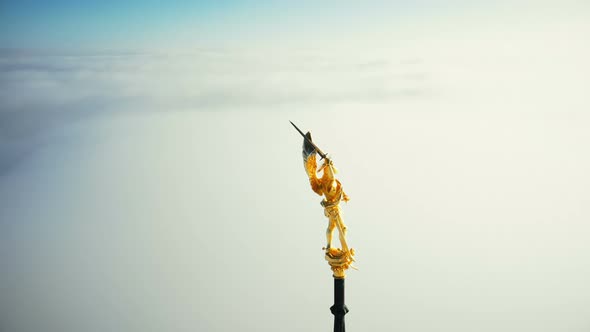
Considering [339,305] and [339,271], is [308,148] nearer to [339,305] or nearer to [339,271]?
[339,271]

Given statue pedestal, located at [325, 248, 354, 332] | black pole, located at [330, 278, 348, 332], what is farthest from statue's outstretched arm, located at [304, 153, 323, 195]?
black pole, located at [330, 278, 348, 332]

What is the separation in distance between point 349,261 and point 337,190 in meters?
0.82

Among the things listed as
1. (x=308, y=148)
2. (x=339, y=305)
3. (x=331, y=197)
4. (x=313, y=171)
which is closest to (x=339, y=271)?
(x=339, y=305)

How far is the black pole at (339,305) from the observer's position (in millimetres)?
5492

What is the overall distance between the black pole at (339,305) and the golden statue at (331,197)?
0.09 m

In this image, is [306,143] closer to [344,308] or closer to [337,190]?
[337,190]

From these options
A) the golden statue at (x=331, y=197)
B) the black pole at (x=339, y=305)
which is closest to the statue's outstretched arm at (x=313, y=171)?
the golden statue at (x=331, y=197)

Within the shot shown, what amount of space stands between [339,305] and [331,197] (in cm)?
126

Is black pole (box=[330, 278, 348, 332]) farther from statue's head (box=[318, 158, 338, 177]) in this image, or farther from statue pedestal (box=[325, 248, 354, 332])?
statue's head (box=[318, 158, 338, 177])

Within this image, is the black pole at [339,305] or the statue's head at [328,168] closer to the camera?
the statue's head at [328,168]

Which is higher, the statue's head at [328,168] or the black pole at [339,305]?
the statue's head at [328,168]

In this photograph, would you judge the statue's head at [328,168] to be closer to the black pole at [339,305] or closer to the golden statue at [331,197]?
the golden statue at [331,197]

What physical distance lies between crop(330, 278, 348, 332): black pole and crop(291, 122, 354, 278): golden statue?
92mm

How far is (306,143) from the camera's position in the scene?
5.27 meters
